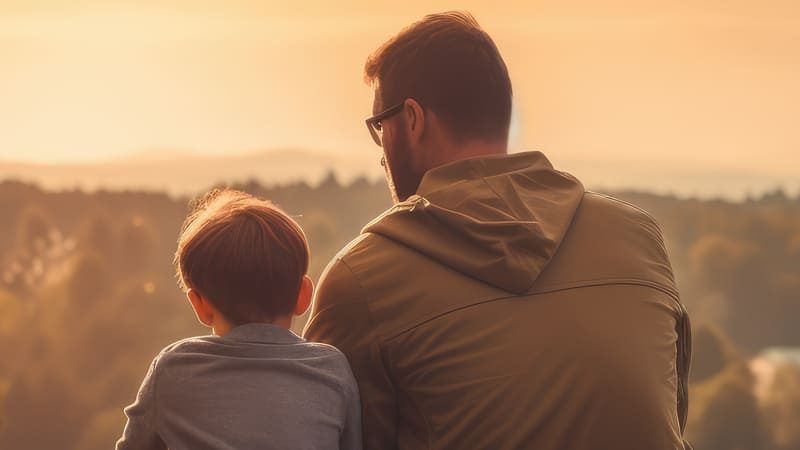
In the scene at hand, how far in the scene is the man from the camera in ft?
3.98

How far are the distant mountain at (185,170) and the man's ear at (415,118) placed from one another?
519cm

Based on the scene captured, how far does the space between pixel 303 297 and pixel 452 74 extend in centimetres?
31

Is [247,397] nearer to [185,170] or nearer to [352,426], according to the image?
[352,426]

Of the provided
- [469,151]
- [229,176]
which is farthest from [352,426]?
[229,176]

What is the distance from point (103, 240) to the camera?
26.6 ft

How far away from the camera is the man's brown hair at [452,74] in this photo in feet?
4.54

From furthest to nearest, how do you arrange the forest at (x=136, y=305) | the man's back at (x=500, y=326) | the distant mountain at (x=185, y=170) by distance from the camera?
the forest at (x=136, y=305) → the distant mountain at (x=185, y=170) → the man's back at (x=500, y=326)

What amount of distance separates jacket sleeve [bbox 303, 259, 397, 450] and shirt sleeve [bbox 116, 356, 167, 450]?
7.6 inches

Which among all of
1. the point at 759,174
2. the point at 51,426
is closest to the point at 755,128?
the point at 759,174

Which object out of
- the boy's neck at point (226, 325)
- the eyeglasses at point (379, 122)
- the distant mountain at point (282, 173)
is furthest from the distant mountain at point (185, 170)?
the boy's neck at point (226, 325)

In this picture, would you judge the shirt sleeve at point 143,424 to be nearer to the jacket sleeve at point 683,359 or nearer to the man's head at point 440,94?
the man's head at point 440,94

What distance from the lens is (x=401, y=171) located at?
142cm

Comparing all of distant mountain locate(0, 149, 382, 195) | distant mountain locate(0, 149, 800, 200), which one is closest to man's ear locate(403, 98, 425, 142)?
distant mountain locate(0, 149, 800, 200)

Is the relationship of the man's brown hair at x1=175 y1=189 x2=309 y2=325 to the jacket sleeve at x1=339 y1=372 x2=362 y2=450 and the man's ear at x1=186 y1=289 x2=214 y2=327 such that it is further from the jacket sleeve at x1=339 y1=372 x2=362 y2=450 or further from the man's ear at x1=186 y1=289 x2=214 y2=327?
the jacket sleeve at x1=339 y1=372 x2=362 y2=450
